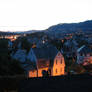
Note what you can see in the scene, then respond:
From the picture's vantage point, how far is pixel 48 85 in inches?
150

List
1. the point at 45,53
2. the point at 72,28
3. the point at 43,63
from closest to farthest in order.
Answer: the point at 43,63
the point at 45,53
the point at 72,28

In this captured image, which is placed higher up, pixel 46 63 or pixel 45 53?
pixel 45 53

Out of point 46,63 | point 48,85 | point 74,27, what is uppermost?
point 74,27

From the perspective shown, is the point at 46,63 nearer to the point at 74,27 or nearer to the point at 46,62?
the point at 46,62

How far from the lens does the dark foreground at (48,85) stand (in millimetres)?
3650

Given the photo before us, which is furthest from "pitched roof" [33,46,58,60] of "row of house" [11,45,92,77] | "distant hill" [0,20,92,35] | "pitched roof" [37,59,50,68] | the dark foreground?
"distant hill" [0,20,92,35]

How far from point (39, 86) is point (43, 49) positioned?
10952 mm

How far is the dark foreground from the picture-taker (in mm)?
3650

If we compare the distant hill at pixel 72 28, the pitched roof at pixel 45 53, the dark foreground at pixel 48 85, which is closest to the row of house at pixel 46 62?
the pitched roof at pixel 45 53

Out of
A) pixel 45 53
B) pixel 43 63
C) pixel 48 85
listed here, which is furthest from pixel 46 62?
pixel 48 85

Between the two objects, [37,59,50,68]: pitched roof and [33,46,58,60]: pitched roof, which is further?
[33,46,58,60]: pitched roof

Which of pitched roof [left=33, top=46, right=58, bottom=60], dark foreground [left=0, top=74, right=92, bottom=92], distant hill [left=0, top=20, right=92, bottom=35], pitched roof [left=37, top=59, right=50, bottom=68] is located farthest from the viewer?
distant hill [left=0, top=20, right=92, bottom=35]

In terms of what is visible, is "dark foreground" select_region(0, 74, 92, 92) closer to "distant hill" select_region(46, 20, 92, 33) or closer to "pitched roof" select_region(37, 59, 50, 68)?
"pitched roof" select_region(37, 59, 50, 68)

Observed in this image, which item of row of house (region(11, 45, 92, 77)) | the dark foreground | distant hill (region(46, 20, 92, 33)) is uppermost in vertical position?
distant hill (region(46, 20, 92, 33))
